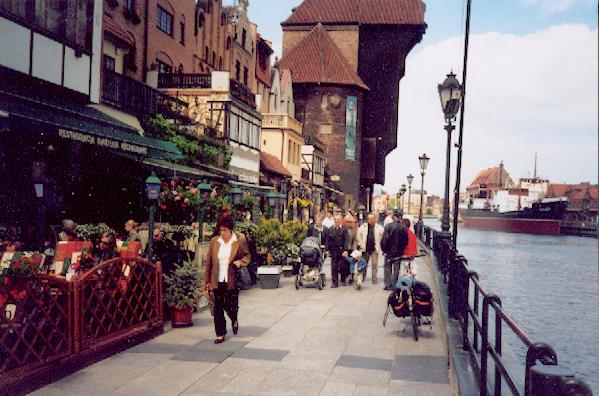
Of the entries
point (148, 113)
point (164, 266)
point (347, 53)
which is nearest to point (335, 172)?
point (347, 53)

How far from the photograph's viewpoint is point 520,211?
9950cm

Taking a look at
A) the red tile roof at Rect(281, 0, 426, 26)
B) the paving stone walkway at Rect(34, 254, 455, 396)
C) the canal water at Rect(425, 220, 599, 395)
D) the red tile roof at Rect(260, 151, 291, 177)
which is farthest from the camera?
the red tile roof at Rect(281, 0, 426, 26)

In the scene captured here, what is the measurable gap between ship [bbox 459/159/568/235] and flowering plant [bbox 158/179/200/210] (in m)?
88.3

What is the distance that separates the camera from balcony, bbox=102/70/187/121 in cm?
1841

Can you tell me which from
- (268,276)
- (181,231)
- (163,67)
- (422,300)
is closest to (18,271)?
(422,300)

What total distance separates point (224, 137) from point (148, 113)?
18.6 feet

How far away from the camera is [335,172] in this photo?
2409 inches

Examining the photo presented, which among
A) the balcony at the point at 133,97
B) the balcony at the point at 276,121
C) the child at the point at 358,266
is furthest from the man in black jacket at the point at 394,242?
the balcony at the point at 276,121

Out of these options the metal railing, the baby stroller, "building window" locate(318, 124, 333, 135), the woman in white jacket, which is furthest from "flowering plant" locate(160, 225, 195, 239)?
"building window" locate(318, 124, 333, 135)

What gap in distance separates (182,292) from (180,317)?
441 mm

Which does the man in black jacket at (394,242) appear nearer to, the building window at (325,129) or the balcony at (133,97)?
the balcony at (133,97)

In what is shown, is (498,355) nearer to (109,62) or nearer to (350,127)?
(109,62)

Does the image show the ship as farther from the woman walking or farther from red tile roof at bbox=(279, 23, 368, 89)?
the woman walking

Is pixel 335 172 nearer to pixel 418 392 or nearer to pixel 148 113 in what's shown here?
pixel 148 113
